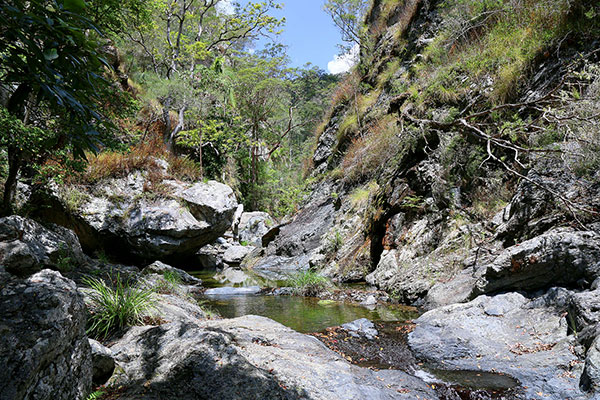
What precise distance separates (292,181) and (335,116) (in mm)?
5877

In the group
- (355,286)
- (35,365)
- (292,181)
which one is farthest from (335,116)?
(35,365)

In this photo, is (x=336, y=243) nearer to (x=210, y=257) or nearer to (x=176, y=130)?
(x=210, y=257)

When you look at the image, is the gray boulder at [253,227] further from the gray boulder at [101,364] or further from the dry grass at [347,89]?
the gray boulder at [101,364]

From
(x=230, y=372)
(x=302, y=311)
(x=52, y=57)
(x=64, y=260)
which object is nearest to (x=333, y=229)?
(x=302, y=311)

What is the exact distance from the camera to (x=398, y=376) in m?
2.96

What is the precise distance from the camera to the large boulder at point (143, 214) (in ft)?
28.5

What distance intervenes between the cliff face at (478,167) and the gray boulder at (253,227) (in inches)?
163

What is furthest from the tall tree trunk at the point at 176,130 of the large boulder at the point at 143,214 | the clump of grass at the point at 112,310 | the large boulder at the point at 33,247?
the clump of grass at the point at 112,310

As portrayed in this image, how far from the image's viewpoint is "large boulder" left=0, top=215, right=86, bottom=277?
4121 mm

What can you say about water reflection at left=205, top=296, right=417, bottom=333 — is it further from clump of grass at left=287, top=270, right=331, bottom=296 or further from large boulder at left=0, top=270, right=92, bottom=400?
large boulder at left=0, top=270, right=92, bottom=400

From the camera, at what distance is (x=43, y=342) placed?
1.72 metres

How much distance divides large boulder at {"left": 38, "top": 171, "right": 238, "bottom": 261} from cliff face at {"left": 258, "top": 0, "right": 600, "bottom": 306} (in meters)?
3.89

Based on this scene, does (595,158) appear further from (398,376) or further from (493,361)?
(398,376)

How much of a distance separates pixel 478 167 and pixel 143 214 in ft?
28.9
